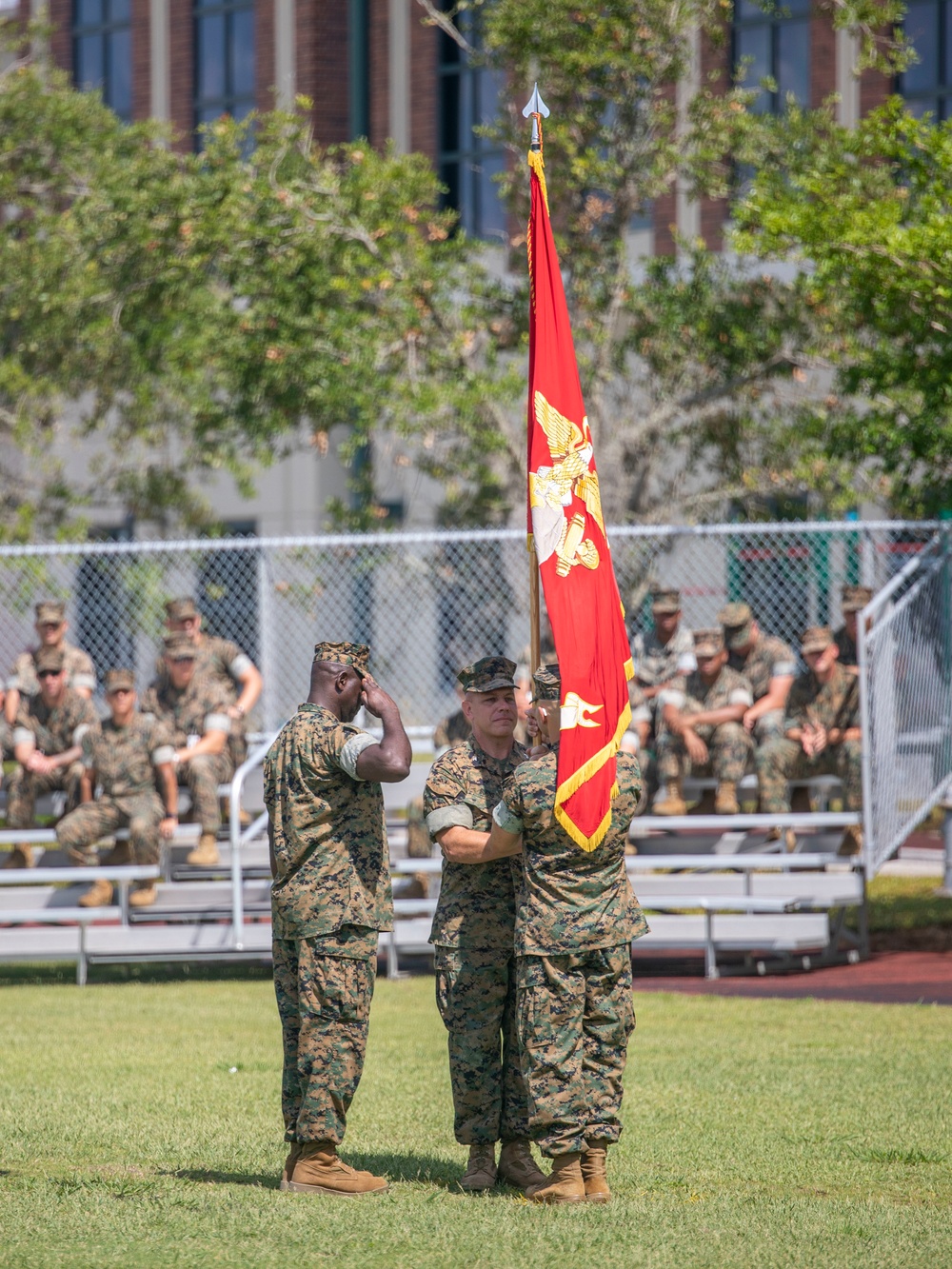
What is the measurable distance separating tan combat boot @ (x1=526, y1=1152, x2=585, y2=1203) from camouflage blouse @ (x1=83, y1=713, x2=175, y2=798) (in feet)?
21.6

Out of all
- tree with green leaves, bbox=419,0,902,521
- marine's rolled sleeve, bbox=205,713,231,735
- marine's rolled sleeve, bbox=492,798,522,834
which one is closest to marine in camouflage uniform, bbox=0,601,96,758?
marine's rolled sleeve, bbox=205,713,231,735

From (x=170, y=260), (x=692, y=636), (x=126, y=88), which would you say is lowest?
(x=692, y=636)

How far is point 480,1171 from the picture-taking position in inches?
239

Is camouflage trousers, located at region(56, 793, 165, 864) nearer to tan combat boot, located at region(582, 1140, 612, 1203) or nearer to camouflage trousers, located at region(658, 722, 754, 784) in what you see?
camouflage trousers, located at region(658, 722, 754, 784)

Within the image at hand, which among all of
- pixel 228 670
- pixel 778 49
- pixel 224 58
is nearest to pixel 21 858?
pixel 228 670

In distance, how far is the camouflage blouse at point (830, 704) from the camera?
1178cm

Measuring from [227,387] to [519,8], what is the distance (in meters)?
4.17

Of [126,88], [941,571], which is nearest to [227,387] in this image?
[941,571]

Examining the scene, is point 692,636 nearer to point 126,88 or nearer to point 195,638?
point 195,638

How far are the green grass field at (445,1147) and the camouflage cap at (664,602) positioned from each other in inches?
121

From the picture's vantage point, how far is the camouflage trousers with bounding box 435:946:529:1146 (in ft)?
19.8

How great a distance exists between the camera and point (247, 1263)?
16.8ft

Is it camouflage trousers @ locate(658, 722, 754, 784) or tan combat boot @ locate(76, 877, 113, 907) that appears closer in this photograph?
tan combat boot @ locate(76, 877, 113, 907)

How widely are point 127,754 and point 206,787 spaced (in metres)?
0.61
